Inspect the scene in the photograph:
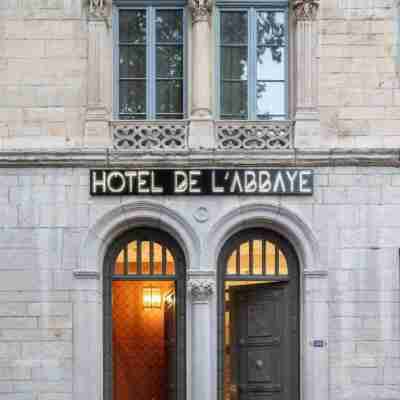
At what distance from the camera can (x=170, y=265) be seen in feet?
50.4

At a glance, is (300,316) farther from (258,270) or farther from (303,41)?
(303,41)

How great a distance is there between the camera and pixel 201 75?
15.2m

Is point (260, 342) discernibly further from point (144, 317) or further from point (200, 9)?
point (200, 9)

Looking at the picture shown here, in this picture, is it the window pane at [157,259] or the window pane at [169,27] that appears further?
the window pane at [169,27]

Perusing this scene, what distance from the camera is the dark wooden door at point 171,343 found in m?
15.3

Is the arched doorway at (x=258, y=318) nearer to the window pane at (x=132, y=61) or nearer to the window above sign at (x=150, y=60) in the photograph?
the window above sign at (x=150, y=60)

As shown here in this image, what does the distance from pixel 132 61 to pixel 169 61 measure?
62cm

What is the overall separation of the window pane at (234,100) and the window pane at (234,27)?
743 millimetres

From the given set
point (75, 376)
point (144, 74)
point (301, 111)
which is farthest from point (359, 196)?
point (75, 376)

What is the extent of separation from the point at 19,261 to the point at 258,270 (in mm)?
3893

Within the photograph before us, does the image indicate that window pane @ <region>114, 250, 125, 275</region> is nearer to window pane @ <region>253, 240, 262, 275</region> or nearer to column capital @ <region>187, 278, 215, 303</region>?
column capital @ <region>187, 278, 215, 303</region>

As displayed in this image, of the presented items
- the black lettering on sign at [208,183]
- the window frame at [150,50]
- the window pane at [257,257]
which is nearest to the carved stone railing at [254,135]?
the black lettering on sign at [208,183]

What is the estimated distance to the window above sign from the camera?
1548 centimetres

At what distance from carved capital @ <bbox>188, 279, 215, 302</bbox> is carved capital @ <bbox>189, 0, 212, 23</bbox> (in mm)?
4258
